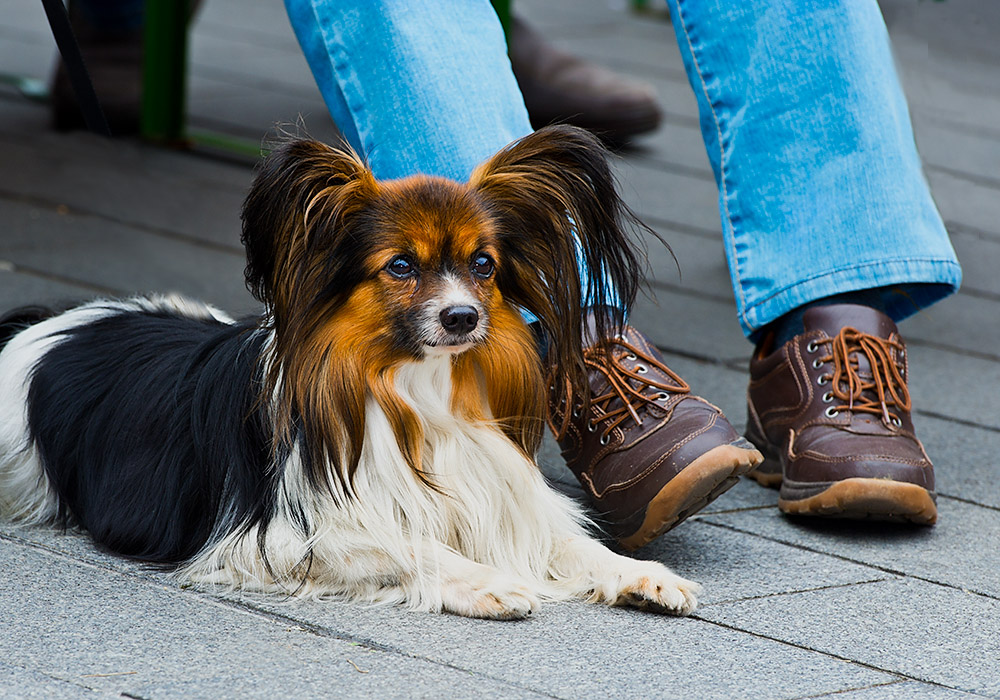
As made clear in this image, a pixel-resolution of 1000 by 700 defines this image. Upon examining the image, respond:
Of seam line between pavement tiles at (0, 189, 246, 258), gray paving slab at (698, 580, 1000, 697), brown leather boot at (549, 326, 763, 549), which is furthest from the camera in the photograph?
seam line between pavement tiles at (0, 189, 246, 258)

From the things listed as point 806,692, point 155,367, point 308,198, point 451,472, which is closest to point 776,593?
point 806,692

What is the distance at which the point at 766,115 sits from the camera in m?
2.87

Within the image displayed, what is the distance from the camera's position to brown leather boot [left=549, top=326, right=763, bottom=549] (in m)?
2.44

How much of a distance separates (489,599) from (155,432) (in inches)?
28.2

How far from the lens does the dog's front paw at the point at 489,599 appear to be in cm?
221

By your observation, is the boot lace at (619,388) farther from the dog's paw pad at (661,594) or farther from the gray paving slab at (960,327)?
the gray paving slab at (960,327)

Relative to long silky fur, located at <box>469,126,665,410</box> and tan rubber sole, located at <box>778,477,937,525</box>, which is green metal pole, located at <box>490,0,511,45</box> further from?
tan rubber sole, located at <box>778,477,937,525</box>

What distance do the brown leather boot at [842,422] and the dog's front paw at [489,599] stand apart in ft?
2.37

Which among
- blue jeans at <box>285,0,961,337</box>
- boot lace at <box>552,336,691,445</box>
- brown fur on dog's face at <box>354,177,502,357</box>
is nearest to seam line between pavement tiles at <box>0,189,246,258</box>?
blue jeans at <box>285,0,961,337</box>

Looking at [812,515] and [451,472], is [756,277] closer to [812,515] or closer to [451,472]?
[812,515]

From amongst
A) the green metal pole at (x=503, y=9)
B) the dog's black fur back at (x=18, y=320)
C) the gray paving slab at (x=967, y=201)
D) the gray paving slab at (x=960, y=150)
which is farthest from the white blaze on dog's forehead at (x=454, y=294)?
the gray paving slab at (x=960, y=150)

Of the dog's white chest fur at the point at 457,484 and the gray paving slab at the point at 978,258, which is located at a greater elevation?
the dog's white chest fur at the point at 457,484

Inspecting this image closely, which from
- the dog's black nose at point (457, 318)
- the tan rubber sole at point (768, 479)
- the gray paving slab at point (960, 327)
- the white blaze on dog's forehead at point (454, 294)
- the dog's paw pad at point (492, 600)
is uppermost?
the white blaze on dog's forehead at point (454, 294)

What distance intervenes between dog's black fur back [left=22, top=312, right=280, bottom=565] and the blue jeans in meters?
0.56
